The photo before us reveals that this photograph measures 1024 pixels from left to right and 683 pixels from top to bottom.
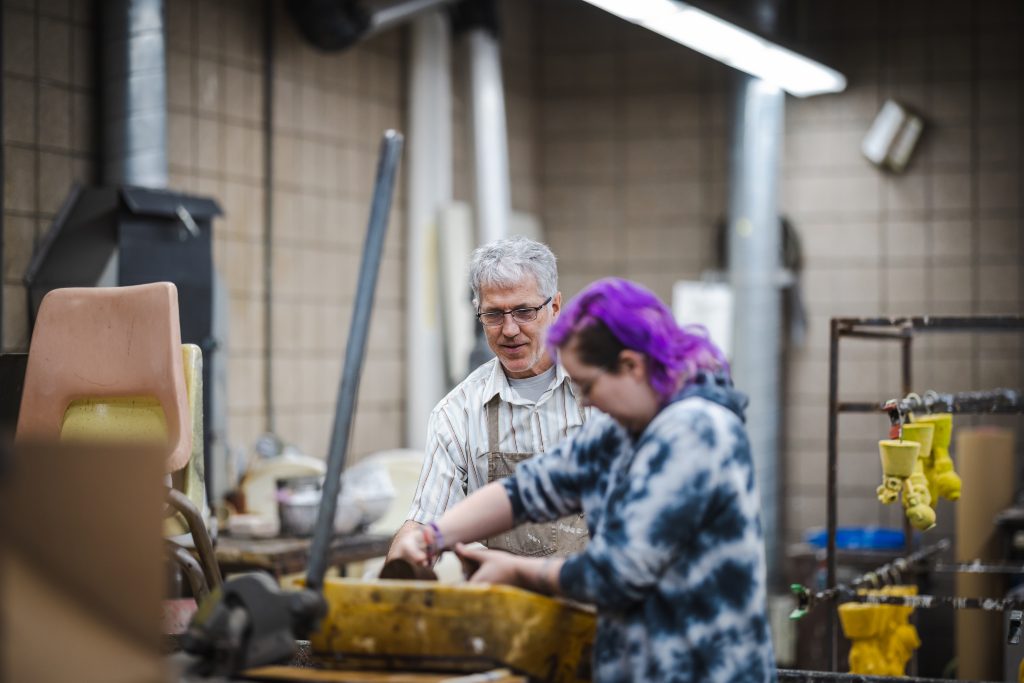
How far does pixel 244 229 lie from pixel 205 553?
12.7 feet

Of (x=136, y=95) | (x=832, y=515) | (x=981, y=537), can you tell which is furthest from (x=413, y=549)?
(x=981, y=537)

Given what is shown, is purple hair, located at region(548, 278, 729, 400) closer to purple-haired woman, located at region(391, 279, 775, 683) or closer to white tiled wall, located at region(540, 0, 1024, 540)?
purple-haired woman, located at region(391, 279, 775, 683)

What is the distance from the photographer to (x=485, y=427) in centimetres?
299

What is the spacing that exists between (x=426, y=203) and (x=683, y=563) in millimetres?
5556

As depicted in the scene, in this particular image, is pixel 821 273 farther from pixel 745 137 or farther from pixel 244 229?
pixel 244 229

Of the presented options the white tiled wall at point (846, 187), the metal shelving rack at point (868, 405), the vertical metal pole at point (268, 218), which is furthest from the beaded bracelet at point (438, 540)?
the white tiled wall at point (846, 187)

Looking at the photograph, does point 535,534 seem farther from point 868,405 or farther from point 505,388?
point 868,405

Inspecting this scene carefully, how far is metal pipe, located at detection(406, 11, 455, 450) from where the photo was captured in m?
7.32

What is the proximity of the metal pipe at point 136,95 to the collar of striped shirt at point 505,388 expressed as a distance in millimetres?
2964

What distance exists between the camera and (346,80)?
716 centimetres

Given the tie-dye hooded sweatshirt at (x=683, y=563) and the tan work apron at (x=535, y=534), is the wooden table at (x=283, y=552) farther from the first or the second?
the tie-dye hooded sweatshirt at (x=683, y=563)

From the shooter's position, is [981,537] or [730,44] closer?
[981,537]

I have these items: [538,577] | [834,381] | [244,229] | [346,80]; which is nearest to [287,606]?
[538,577]

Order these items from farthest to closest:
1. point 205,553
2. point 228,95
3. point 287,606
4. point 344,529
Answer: point 228,95, point 344,529, point 205,553, point 287,606
